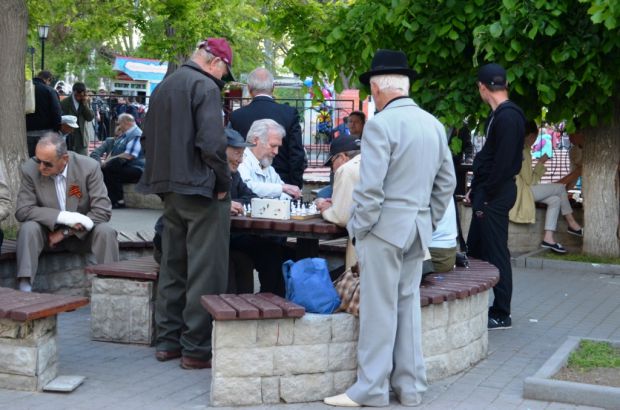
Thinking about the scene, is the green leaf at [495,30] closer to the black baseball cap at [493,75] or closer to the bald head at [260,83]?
the black baseball cap at [493,75]

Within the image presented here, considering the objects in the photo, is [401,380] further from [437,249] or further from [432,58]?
[432,58]

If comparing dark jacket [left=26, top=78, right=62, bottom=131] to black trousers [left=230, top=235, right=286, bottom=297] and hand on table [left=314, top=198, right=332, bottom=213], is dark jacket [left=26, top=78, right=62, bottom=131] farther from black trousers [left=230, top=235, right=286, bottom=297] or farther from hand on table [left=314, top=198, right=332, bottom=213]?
hand on table [left=314, top=198, right=332, bottom=213]

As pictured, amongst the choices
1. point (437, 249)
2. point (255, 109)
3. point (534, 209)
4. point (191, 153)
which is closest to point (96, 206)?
point (255, 109)

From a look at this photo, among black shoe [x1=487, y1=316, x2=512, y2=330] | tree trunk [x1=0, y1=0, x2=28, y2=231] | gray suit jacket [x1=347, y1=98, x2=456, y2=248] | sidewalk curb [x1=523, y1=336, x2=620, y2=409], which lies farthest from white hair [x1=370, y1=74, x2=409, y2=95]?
tree trunk [x1=0, y1=0, x2=28, y2=231]

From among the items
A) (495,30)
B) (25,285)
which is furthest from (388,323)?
(495,30)

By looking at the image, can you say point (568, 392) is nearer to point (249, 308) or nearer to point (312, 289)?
point (312, 289)

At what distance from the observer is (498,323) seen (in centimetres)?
843

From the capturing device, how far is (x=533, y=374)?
22.6 ft

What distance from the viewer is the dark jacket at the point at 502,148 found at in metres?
8.03

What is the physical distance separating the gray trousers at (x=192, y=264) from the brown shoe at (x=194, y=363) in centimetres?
3

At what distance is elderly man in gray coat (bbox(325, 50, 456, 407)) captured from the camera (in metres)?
5.82

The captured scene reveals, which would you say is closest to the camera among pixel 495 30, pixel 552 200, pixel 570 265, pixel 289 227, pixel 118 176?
pixel 289 227

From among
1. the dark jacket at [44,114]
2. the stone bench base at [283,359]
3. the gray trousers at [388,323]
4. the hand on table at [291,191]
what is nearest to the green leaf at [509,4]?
the hand on table at [291,191]

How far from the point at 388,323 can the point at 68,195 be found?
3615 mm
